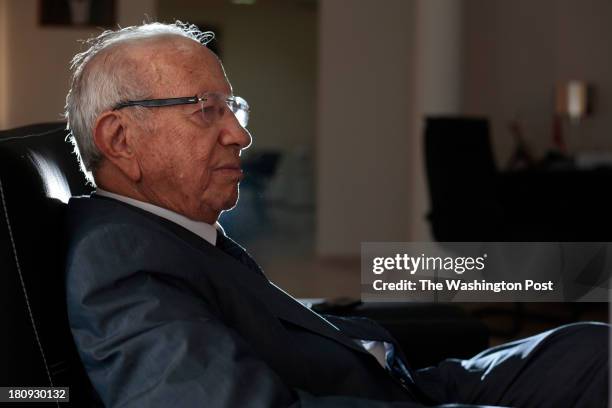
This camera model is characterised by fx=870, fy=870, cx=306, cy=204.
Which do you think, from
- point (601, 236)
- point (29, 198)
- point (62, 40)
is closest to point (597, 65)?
point (601, 236)

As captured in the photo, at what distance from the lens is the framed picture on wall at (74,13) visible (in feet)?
21.0

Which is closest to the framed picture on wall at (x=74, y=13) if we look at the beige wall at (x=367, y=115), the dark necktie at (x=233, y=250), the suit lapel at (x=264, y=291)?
the beige wall at (x=367, y=115)

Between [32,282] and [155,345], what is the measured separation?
241 mm

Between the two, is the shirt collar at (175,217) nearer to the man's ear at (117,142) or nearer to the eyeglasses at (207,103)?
the man's ear at (117,142)

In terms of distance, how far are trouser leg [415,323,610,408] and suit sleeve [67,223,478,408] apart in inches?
19.1

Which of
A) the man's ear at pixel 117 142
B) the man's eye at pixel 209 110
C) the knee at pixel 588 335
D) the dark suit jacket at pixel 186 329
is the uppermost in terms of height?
the man's eye at pixel 209 110

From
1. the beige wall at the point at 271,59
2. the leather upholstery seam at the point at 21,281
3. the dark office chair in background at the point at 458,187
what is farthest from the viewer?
the beige wall at the point at 271,59

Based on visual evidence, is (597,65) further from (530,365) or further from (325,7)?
(530,365)

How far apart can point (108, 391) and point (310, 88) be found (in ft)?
37.1

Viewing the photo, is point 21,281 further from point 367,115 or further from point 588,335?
point 367,115

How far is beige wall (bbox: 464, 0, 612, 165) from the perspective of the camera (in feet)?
19.5

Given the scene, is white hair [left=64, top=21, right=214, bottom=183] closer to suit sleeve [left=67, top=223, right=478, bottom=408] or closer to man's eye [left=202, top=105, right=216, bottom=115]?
man's eye [left=202, top=105, right=216, bottom=115]

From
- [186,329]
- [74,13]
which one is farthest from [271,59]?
[186,329]

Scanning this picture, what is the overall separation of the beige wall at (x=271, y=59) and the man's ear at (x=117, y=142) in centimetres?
1068
